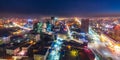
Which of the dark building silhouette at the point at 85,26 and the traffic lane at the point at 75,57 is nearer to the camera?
the traffic lane at the point at 75,57

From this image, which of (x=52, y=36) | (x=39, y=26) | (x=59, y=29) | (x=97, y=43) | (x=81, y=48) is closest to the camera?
(x=81, y=48)

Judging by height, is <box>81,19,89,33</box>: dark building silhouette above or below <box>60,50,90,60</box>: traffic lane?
above

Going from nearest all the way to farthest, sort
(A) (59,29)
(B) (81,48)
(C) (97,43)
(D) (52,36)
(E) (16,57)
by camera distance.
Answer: (E) (16,57) < (B) (81,48) < (C) (97,43) < (D) (52,36) < (A) (59,29)

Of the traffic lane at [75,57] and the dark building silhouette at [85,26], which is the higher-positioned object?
the dark building silhouette at [85,26]

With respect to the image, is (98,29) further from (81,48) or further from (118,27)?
(81,48)

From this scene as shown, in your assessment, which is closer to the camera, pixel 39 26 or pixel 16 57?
pixel 16 57

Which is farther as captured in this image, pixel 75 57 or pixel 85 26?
pixel 85 26

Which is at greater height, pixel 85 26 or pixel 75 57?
pixel 85 26

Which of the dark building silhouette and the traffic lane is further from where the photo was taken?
the dark building silhouette

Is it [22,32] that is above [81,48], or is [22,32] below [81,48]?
above

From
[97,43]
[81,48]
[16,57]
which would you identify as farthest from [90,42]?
[16,57]

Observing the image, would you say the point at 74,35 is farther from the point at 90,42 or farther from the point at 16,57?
the point at 16,57
